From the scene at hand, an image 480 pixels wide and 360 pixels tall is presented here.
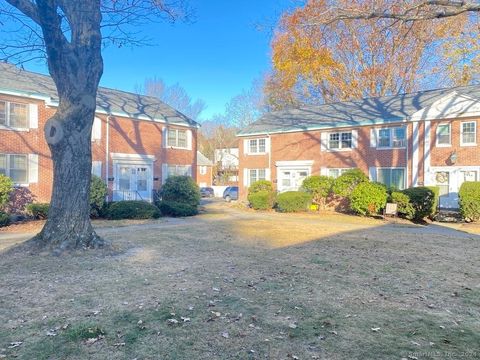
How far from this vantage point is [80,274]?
684cm

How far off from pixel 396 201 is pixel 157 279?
13.9 metres

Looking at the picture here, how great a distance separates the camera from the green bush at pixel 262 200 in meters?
22.3

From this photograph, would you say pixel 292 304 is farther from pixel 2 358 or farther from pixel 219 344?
pixel 2 358

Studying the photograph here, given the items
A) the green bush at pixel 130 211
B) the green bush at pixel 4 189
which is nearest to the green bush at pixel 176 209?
the green bush at pixel 130 211

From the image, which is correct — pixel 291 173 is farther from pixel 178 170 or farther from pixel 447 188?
pixel 447 188

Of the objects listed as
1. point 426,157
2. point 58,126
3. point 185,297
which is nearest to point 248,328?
point 185,297

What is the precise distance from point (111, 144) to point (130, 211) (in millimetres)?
6415

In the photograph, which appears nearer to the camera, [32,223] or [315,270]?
[315,270]

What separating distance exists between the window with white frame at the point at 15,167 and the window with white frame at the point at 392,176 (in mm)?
18978

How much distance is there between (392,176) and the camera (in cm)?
2197

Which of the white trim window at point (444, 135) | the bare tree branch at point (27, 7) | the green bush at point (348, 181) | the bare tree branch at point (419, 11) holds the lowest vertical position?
the green bush at point (348, 181)

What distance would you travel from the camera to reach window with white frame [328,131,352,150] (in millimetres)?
23797

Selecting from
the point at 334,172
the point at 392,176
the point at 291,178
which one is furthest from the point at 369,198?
the point at 291,178

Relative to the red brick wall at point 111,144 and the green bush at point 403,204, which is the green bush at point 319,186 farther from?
the red brick wall at point 111,144
